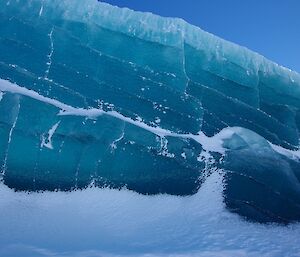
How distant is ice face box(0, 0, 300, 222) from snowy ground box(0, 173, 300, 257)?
0.56ft

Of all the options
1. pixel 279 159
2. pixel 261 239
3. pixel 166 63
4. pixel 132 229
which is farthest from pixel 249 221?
pixel 166 63

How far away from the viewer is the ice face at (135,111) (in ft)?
15.4

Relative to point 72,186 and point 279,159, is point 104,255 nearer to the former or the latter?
point 72,186

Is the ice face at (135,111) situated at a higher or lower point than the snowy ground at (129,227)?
higher

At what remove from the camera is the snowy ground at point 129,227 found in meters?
3.83

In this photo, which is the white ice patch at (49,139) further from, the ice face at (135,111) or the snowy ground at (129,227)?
the snowy ground at (129,227)

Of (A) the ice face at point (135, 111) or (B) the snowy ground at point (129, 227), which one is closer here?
(B) the snowy ground at point (129, 227)

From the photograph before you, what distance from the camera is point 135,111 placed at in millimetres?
5180

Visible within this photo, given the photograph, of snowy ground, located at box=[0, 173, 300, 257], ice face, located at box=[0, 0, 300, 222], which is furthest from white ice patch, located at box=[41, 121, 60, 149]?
snowy ground, located at box=[0, 173, 300, 257]

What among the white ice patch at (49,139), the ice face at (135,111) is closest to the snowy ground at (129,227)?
the ice face at (135,111)

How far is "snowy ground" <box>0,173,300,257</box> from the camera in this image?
3832mm

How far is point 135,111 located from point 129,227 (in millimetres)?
1599

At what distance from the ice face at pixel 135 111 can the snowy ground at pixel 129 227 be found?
17 centimetres

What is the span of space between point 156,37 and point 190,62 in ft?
2.06
